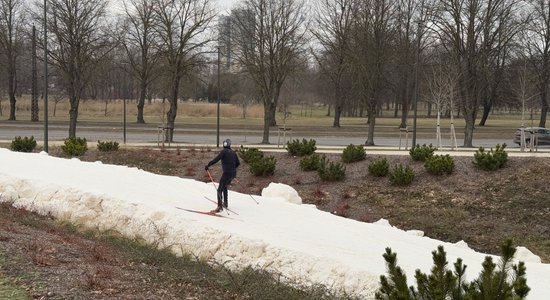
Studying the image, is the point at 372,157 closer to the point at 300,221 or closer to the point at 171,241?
the point at 300,221

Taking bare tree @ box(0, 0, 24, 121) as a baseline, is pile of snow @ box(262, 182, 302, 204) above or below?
below

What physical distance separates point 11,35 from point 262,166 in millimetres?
43825

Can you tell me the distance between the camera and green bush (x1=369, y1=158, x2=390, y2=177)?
20453mm

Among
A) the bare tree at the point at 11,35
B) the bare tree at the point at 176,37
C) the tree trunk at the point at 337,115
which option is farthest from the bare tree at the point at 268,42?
the bare tree at the point at 11,35

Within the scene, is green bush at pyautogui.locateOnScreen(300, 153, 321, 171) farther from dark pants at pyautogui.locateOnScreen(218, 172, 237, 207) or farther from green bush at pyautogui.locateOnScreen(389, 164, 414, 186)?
dark pants at pyautogui.locateOnScreen(218, 172, 237, 207)

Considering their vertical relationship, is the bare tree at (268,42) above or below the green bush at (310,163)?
above

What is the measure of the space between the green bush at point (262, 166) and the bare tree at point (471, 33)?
49.6ft

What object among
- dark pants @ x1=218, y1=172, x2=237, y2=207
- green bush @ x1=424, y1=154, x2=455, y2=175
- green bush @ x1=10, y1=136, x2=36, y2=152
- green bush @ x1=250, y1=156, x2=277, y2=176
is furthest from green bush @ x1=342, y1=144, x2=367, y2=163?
green bush @ x1=10, y1=136, x2=36, y2=152

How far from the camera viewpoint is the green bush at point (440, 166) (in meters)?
19.8

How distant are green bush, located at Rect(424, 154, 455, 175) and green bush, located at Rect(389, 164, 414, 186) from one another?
2.19 feet

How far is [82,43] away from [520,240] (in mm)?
27712

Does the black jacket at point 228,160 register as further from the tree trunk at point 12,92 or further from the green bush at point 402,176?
the tree trunk at point 12,92

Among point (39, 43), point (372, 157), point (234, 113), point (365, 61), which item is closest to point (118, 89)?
point (234, 113)

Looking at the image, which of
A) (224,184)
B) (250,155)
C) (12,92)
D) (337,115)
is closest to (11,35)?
(12,92)
